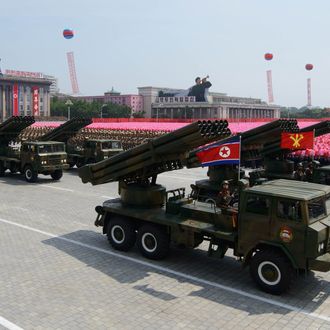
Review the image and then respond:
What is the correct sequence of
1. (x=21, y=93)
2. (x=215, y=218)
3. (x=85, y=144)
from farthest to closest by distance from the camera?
(x=21, y=93), (x=85, y=144), (x=215, y=218)

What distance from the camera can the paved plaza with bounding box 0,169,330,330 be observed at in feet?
24.0

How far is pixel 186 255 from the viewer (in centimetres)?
1055

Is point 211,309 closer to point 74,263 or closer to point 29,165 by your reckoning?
point 74,263

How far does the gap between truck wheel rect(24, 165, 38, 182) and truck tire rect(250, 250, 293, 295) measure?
15.4 metres

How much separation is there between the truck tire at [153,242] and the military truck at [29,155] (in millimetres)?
12161

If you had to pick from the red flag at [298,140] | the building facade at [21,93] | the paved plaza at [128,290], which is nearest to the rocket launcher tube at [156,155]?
the paved plaza at [128,290]

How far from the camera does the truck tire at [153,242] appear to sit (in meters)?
9.88

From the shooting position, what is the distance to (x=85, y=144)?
84.3 ft

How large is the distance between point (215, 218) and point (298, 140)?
7014mm

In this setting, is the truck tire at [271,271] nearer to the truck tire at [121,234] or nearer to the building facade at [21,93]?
the truck tire at [121,234]

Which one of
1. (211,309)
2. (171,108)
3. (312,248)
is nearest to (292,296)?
(312,248)

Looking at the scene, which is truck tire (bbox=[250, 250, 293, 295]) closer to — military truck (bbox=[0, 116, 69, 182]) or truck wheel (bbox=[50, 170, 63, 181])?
military truck (bbox=[0, 116, 69, 182])

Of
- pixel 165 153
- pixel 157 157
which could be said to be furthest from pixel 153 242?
pixel 165 153

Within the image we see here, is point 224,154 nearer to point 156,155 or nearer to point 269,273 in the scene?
point 156,155
